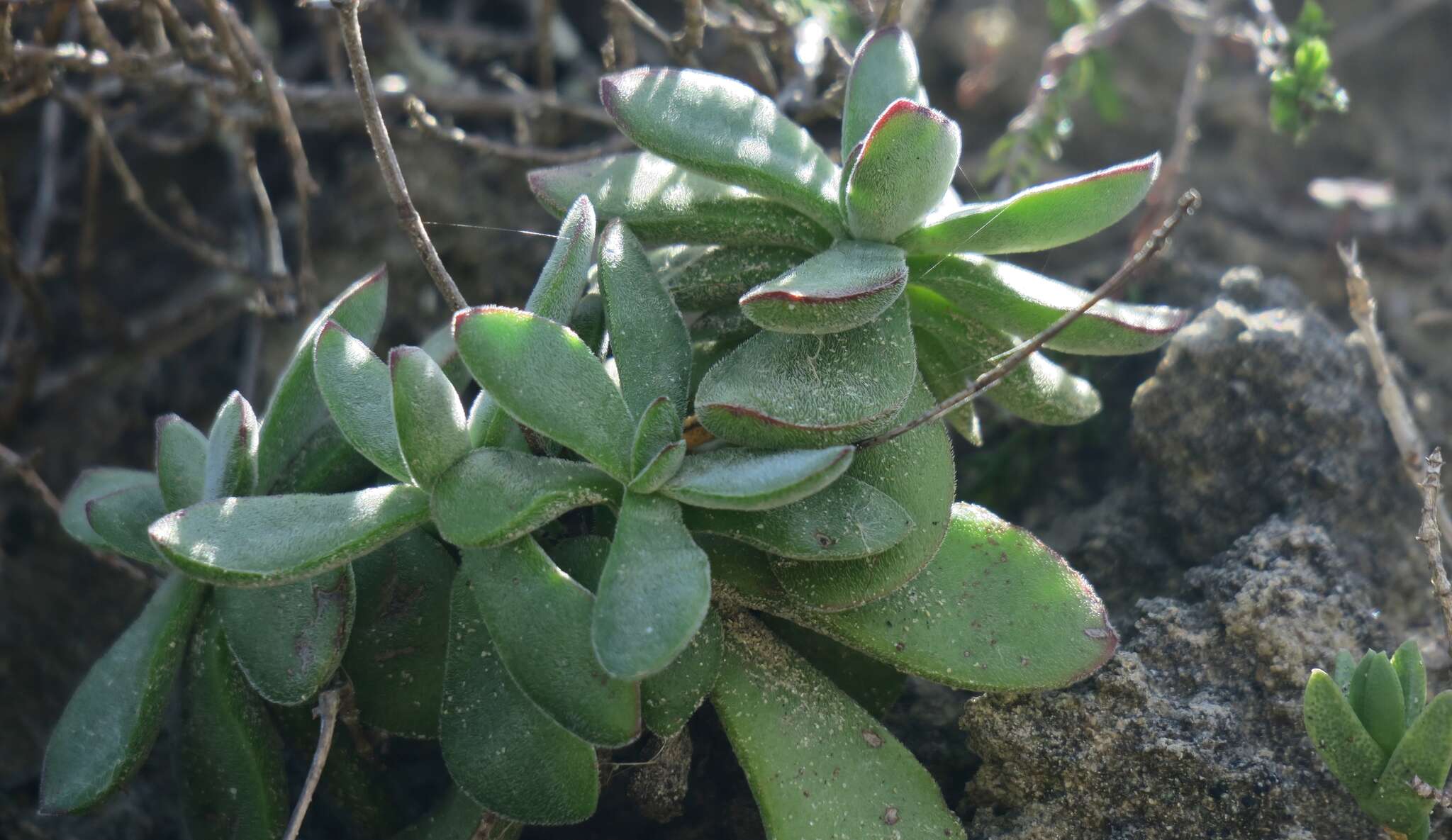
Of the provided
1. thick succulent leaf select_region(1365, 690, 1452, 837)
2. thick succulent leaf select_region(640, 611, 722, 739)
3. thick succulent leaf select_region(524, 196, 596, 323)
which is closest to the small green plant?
thick succulent leaf select_region(1365, 690, 1452, 837)

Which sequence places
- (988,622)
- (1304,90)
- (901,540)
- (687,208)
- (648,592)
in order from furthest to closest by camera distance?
1. (1304,90)
2. (687,208)
3. (988,622)
4. (901,540)
5. (648,592)

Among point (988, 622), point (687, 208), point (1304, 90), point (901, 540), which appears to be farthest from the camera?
point (1304, 90)

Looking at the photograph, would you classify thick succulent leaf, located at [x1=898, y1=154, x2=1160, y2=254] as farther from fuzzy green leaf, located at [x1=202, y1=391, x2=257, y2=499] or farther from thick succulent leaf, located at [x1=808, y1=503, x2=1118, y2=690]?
fuzzy green leaf, located at [x1=202, y1=391, x2=257, y2=499]

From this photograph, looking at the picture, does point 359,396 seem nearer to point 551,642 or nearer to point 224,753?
point 551,642

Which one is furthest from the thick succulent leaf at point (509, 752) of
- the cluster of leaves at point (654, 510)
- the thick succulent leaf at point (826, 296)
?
the thick succulent leaf at point (826, 296)

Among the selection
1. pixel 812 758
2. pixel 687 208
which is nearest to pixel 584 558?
pixel 812 758

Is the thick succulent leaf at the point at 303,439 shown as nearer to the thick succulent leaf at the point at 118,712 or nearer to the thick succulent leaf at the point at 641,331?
the thick succulent leaf at the point at 118,712

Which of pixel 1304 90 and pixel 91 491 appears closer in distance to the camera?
pixel 91 491
